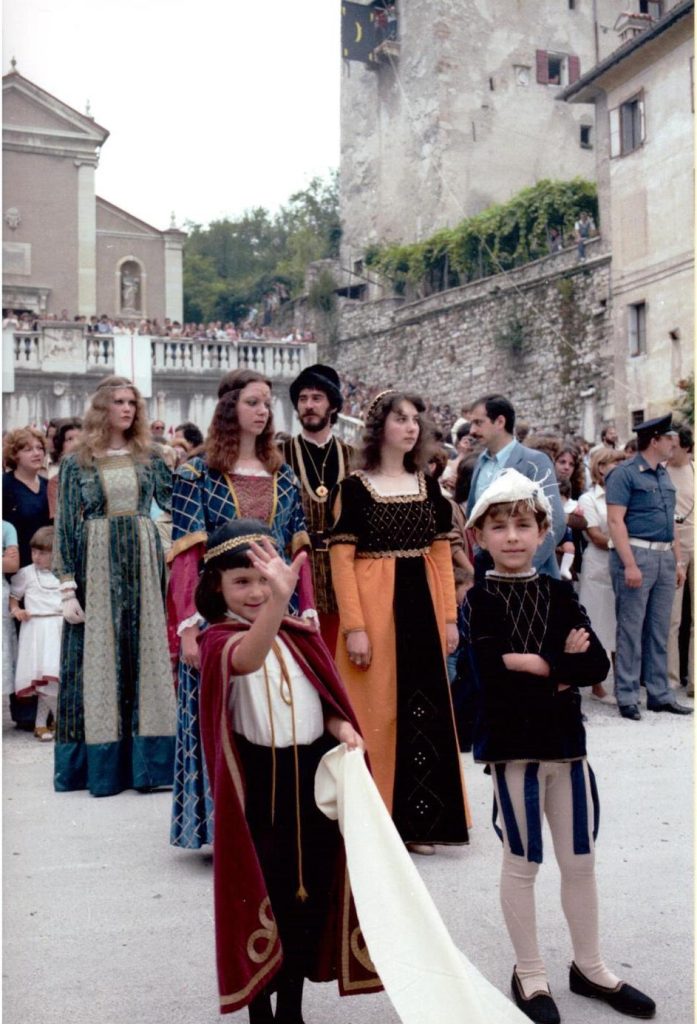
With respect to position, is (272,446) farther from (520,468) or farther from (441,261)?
(441,261)

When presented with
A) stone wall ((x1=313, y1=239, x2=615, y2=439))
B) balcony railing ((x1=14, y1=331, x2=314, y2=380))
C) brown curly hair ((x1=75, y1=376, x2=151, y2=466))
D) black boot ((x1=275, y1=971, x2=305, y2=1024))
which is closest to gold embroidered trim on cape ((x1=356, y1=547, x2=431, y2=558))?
brown curly hair ((x1=75, y1=376, x2=151, y2=466))

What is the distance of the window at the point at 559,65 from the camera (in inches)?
252

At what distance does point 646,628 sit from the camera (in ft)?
24.2

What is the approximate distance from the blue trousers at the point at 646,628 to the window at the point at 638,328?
2.88 meters

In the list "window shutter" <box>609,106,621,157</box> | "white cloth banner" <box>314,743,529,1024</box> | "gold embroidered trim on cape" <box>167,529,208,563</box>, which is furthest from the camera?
"window shutter" <box>609,106,621,157</box>

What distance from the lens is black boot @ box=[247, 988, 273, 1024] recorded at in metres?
2.79

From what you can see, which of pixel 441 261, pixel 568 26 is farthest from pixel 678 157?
pixel 441 261

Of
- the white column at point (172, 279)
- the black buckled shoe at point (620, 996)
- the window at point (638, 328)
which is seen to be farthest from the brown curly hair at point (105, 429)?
the white column at point (172, 279)

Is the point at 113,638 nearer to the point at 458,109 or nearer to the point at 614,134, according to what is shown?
the point at 614,134

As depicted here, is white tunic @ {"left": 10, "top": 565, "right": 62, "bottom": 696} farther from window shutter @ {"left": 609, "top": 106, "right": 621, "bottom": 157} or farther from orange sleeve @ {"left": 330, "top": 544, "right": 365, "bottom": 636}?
window shutter @ {"left": 609, "top": 106, "right": 621, "bottom": 157}

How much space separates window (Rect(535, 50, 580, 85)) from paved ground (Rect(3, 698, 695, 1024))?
3.85 meters

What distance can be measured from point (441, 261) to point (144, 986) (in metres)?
26.8

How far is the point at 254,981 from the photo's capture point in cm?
272

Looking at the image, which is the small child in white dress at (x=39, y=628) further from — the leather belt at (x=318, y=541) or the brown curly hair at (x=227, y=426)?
the brown curly hair at (x=227, y=426)
